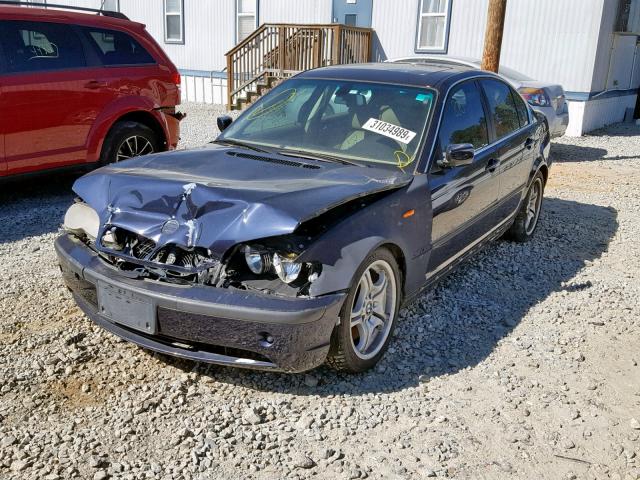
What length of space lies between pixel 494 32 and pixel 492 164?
583 centimetres

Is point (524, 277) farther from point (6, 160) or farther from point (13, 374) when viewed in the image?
point (6, 160)

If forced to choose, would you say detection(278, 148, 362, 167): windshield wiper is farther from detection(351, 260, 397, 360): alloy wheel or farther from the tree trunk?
the tree trunk

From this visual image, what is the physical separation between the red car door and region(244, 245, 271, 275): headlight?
4001 millimetres

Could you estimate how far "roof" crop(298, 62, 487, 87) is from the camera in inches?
174

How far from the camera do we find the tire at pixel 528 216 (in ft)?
19.7

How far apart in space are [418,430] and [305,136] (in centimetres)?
211

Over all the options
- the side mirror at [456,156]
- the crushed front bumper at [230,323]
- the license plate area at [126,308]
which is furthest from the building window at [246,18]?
the crushed front bumper at [230,323]

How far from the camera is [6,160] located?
605cm

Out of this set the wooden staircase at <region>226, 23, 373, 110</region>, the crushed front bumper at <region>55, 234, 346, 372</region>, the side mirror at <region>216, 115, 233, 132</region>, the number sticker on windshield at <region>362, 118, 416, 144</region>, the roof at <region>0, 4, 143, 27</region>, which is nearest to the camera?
the crushed front bumper at <region>55, 234, 346, 372</region>

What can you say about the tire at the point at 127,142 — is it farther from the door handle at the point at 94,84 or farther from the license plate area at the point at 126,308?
the license plate area at the point at 126,308

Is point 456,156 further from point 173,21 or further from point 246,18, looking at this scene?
point 173,21

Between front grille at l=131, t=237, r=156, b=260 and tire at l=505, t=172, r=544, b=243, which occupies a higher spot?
front grille at l=131, t=237, r=156, b=260

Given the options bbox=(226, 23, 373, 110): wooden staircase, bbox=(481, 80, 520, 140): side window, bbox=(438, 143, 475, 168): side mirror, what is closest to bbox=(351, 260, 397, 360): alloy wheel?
bbox=(438, 143, 475, 168): side mirror

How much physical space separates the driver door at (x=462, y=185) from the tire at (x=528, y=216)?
98 centimetres
